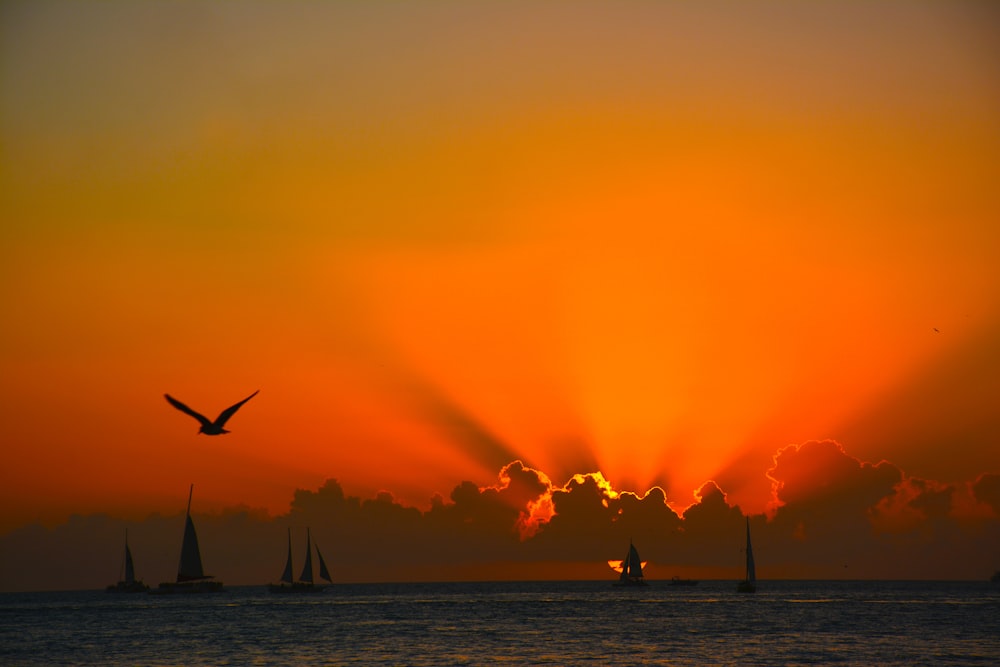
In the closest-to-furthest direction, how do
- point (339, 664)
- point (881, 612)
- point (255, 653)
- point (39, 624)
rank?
point (339, 664) → point (255, 653) → point (39, 624) → point (881, 612)

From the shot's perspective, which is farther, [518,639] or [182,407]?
[518,639]

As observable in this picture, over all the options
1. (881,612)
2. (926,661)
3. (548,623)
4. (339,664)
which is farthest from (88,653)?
(881,612)

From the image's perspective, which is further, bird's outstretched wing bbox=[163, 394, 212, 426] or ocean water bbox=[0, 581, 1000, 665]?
ocean water bbox=[0, 581, 1000, 665]

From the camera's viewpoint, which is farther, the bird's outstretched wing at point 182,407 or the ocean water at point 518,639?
the ocean water at point 518,639

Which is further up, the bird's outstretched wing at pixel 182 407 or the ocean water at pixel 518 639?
the bird's outstretched wing at pixel 182 407

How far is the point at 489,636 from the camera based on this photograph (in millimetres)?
135125

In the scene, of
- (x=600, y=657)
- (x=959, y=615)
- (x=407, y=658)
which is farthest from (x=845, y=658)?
(x=959, y=615)

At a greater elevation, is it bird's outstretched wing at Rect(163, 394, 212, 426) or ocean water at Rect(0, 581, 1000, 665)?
bird's outstretched wing at Rect(163, 394, 212, 426)

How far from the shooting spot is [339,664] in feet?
333

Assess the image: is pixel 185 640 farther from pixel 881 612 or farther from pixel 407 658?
pixel 881 612

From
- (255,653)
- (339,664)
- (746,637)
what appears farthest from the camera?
(746,637)

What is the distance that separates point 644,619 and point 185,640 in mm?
69601

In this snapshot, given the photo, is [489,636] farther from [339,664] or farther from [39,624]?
[39,624]

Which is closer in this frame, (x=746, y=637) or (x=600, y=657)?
(x=600, y=657)
